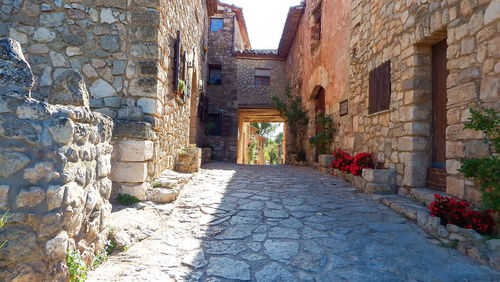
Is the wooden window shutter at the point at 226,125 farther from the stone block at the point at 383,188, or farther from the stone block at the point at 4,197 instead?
the stone block at the point at 4,197

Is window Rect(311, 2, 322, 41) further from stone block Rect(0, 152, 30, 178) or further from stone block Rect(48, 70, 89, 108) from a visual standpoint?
stone block Rect(0, 152, 30, 178)

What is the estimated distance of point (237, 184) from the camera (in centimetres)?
477

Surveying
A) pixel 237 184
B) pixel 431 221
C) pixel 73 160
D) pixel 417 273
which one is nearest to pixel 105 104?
pixel 73 160

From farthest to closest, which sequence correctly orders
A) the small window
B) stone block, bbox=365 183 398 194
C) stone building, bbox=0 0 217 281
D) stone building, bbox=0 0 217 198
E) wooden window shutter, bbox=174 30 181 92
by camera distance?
1. the small window
2. wooden window shutter, bbox=174 30 181 92
3. stone block, bbox=365 183 398 194
4. stone building, bbox=0 0 217 198
5. stone building, bbox=0 0 217 281

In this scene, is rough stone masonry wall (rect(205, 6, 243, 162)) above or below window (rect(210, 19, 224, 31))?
below

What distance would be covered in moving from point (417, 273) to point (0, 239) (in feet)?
8.84

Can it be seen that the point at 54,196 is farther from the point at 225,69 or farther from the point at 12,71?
the point at 225,69

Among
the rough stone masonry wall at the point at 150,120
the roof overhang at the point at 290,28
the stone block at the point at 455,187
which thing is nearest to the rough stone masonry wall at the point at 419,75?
the stone block at the point at 455,187

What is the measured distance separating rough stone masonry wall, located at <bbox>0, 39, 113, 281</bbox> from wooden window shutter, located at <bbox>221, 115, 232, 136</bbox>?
10.3 m

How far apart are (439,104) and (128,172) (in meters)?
4.16

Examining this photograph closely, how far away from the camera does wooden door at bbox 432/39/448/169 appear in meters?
3.32

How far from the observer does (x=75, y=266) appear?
161 cm

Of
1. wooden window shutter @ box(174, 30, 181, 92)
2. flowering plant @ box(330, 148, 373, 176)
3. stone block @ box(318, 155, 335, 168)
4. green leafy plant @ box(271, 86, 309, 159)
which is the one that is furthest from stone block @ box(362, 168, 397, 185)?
green leafy plant @ box(271, 86, 309, 159)

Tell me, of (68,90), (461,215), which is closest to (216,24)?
(68,90)
